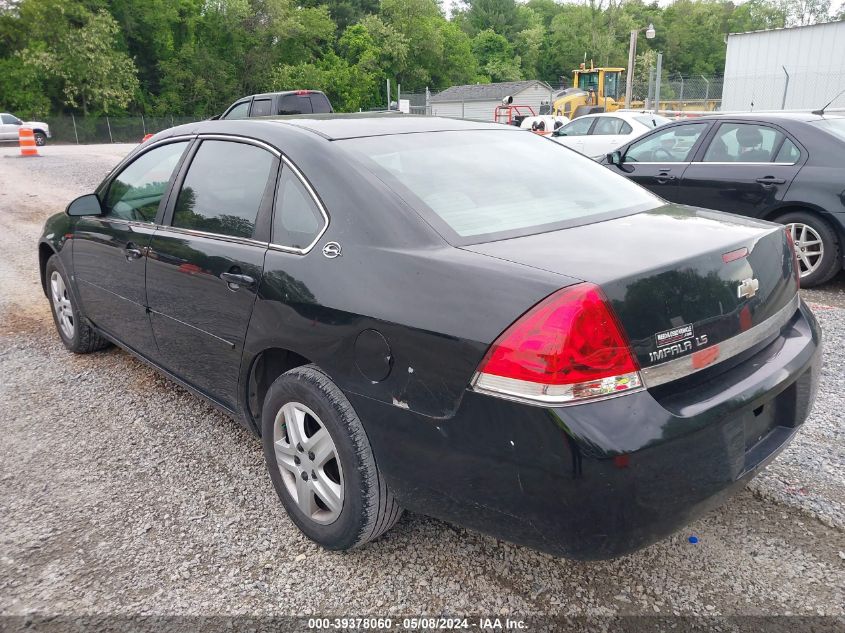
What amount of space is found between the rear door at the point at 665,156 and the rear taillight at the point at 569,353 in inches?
203

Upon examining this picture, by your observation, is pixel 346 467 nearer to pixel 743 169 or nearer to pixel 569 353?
pixel 569 353

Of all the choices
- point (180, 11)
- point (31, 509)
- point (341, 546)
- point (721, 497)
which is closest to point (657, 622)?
point (721, 497)

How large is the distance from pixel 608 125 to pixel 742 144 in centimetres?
777

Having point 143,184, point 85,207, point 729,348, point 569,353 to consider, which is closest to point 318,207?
point 569,353

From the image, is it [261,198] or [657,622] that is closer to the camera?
[657,622]

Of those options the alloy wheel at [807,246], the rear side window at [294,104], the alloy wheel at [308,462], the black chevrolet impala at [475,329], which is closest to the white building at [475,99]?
the rear side window at [294,104]

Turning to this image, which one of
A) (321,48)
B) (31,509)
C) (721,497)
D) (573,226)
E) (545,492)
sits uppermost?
(321,48)

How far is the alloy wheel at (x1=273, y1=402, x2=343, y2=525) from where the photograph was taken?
98.7 inches

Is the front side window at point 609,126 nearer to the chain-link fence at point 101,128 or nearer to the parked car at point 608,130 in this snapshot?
the parked car at point 608,130

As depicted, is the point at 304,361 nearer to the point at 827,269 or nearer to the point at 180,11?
the point at 827,269

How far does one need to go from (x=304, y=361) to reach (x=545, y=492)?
112 centimetres

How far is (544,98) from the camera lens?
6009 cm

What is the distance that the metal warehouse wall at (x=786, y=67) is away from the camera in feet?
81.2

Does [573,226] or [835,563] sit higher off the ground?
[573,226]
